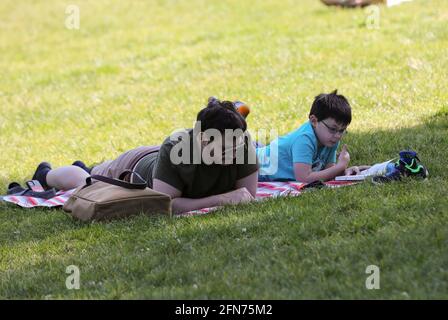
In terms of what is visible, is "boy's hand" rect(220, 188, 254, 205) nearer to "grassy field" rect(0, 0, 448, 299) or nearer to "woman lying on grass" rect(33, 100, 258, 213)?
"woman lying on grass" rect(33, 100, 258, 213)

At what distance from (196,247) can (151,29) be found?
42.5 ft

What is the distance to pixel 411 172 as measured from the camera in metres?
6.19

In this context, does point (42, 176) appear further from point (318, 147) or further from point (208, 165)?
point (318, 147)

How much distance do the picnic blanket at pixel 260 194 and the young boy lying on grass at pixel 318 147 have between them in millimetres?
132

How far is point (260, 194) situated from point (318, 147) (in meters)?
0.68

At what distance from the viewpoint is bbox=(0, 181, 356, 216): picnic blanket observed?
6.40 m

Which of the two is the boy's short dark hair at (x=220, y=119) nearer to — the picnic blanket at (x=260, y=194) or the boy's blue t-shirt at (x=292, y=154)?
the picnic blanket at (x=260, y=194)

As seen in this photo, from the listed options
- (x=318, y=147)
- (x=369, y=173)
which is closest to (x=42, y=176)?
(x=318, y=147)

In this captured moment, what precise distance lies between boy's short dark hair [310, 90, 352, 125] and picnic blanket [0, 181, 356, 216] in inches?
20.6

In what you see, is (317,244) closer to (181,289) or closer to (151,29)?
(181,289)

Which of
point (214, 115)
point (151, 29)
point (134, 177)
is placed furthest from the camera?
point (151, 29)

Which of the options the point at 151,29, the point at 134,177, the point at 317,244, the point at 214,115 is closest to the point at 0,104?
the point at 151,29
